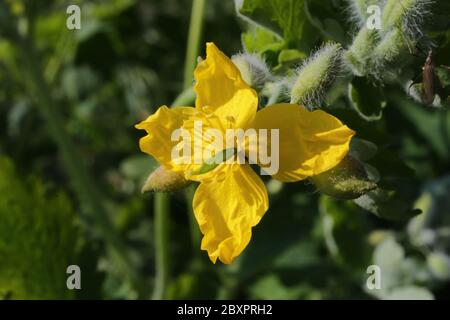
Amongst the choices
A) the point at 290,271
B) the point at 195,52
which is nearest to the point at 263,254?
the point at 290,271

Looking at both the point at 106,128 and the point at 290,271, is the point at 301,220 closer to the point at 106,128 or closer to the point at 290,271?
the point at 290,271

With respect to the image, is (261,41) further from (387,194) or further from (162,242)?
(162,242)

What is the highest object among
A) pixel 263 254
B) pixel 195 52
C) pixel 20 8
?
pixel 20 8

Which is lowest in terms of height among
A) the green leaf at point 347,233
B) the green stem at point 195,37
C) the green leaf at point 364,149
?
the green leaf at point 364,149

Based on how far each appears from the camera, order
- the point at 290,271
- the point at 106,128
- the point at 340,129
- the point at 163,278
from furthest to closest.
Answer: the point at 106,128 → the point at 290,271 → the point at 163,278 → the point at 340,129

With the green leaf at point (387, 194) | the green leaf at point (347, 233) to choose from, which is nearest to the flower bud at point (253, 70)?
the green leaf at point (387, 194)

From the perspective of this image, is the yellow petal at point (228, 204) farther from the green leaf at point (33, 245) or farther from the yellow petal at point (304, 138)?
the green leaf at point (33, 245)
